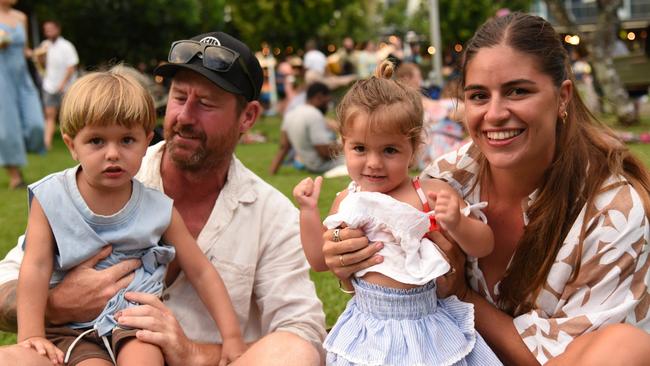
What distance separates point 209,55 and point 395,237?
45.5 inches

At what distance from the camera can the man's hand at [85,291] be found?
330cm

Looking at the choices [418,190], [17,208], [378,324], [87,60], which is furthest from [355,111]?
[87,60]

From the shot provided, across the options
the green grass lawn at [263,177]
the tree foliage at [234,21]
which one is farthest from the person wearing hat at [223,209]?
the tree foliage at [234,21]

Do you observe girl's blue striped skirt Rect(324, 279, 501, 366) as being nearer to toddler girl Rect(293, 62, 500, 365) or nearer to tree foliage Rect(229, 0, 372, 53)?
Result: toddler girl Rect(293, 62, 500, 365)

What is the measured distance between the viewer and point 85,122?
3.28 metres

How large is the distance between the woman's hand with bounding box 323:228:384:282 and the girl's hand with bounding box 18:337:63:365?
40.0 inches

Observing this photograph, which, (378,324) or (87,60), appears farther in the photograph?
(87,60)

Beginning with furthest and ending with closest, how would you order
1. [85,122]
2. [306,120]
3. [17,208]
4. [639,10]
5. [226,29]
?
[639,10] < [226,29] < [306,120] < [17,208] < [85,122]

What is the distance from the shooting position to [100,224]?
11.0 feet

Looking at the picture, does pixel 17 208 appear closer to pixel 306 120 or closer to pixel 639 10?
pixel 306 120

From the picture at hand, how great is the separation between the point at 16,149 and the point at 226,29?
106ft

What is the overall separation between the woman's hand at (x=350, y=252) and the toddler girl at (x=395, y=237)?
2 cm

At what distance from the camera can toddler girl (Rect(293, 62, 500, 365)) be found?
3.11 metres

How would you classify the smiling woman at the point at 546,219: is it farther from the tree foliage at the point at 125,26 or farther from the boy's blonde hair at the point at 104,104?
the tree foliage at the point at 125,26
